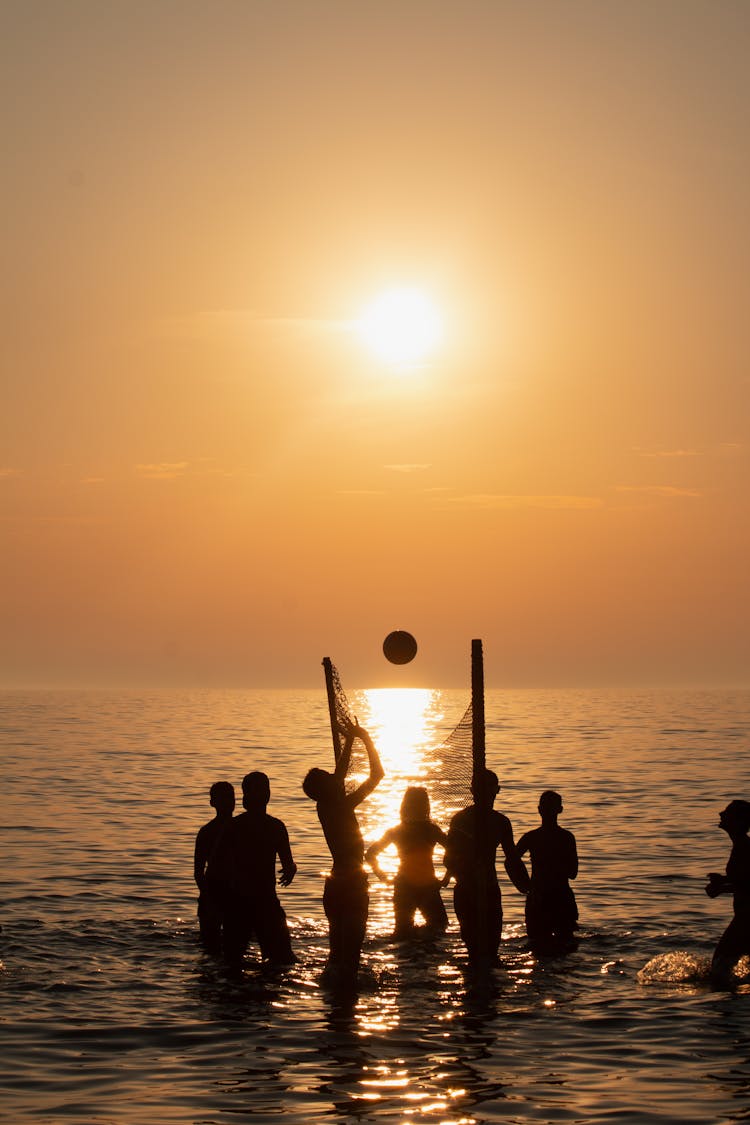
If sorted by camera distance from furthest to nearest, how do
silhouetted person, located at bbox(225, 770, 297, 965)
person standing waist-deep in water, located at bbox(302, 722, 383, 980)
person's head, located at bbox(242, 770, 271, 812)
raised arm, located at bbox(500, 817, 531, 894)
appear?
raised arm, located at bbox(500, 817, 531, 894), silhouetted person, located at bbox(225, 770, 297, 965), person's head, located at bbox(242, 770, 271, 812), person standing waist-deep in water, located at bbox(302, 722, 383, 980)

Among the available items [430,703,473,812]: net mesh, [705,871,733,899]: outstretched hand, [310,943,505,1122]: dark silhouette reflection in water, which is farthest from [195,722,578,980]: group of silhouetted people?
[705,871,733,899]: outstretched hand

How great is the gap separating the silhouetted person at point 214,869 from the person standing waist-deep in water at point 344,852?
1.37 metres

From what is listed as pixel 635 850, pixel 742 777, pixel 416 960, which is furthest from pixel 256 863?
pixel 742 777

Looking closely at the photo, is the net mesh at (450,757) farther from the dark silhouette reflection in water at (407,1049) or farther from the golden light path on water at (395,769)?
the dark silhouette reflection in water at (407,1049)

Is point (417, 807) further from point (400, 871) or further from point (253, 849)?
point (253, 849)

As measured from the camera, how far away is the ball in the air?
14.9 m

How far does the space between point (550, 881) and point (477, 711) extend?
7.34 ft

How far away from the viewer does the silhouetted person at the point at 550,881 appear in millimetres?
15117

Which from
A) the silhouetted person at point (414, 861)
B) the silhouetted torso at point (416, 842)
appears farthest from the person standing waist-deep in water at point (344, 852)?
the silhouetted torso at point (416, 842)

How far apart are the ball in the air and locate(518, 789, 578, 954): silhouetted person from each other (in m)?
2.15

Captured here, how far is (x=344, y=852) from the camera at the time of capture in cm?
1305

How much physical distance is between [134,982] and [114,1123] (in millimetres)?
4872

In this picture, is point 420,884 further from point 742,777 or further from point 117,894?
point 742,777

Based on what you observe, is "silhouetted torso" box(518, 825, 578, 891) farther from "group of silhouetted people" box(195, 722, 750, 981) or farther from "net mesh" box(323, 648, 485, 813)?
"net mesh" box(323, 648, 485, 813)
